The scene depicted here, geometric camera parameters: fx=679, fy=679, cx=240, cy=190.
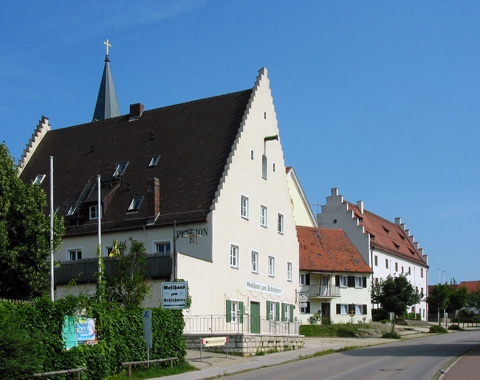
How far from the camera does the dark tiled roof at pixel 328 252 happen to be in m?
62.6

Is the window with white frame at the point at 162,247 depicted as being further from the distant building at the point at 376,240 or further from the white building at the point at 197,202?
the distant building at the point at 376,240

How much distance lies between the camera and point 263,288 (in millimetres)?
40844

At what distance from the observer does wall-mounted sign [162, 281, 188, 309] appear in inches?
984

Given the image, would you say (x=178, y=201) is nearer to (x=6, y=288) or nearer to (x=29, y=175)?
(x=6, y=288)

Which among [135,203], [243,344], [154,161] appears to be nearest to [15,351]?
[243,344]

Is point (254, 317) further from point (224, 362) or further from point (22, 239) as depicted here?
point (22, 239)

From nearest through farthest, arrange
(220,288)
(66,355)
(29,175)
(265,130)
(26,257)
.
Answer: (66,355) → (26,257) → (220,288) → (265,130) → (29,175)

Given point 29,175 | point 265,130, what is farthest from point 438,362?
point 29,175

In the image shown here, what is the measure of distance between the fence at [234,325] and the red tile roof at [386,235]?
35731mm

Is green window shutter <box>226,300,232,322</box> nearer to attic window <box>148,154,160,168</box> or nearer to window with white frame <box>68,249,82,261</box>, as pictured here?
window with white frame <box>68,249,82,261</box>

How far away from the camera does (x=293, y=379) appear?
A: 20234mm

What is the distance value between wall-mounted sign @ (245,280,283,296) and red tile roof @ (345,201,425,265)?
3187 centimetres

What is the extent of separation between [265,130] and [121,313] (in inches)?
894

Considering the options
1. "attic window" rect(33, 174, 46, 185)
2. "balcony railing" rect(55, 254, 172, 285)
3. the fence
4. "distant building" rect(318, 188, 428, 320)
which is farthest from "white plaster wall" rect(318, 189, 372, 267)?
"balcony railing" rect(55, 254, 172, 285)
